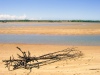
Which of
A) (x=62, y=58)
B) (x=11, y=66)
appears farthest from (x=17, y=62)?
(x=62, y=58)

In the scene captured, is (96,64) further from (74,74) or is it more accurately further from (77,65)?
(74,74)

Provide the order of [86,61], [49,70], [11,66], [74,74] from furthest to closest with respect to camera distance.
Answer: [86,61] → [11,66] → [49,70] → [74,74]

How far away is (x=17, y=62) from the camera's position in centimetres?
1141

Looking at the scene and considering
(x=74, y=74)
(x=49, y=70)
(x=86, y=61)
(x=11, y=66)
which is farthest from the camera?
(x=86, y=61)

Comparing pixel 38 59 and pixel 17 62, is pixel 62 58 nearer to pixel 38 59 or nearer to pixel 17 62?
pixel 38 59

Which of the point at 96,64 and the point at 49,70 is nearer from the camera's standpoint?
the point at 49,70

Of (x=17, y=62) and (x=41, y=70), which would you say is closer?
(x=41, y=70)

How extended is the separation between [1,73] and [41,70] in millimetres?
1827

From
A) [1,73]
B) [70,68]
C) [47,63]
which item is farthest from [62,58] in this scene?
[1,73]

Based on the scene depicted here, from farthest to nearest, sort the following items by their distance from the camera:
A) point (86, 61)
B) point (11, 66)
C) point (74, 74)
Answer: point (86, 61), point (11, 66), point (74, 74)

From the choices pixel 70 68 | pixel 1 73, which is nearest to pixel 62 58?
pixel 70 68

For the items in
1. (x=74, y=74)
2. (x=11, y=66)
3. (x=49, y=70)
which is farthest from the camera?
(x=11, y=66)

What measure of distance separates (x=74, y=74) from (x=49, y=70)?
1.30m

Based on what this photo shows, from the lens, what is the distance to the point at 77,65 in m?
11.1
